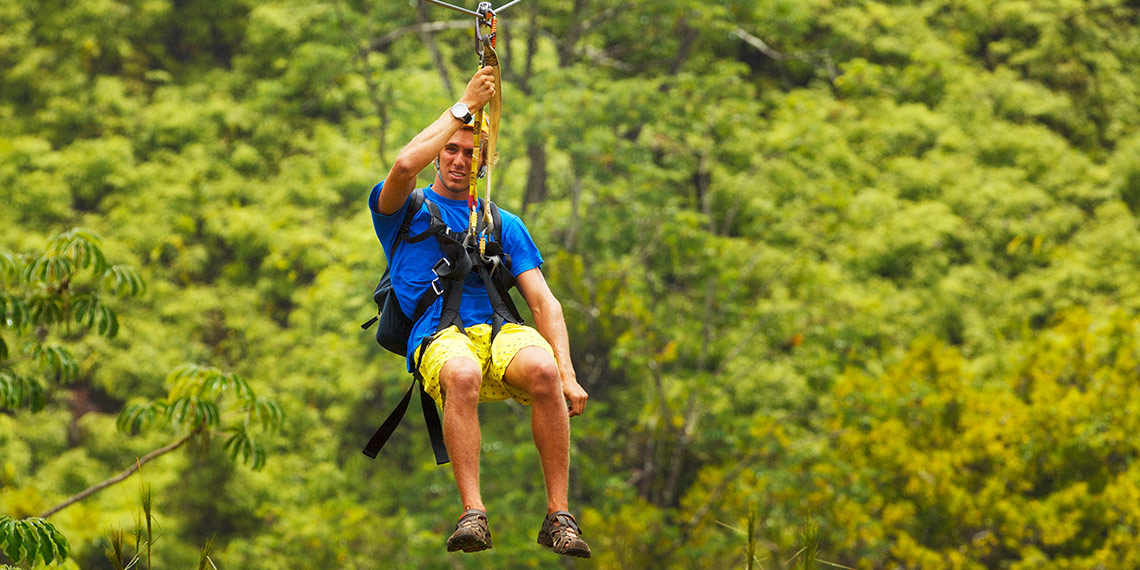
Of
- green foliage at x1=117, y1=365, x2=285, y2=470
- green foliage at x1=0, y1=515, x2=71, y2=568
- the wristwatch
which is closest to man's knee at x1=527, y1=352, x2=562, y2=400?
the wristwatch

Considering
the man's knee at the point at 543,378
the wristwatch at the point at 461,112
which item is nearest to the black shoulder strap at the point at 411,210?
the wristwatch at the point at 461,112

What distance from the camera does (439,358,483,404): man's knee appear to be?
9.20 ft

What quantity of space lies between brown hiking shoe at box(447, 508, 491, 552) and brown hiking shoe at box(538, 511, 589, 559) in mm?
140

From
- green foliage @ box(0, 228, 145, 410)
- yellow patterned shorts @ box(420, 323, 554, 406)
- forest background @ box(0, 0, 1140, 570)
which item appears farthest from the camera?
forest background @ box(0, 0, 1140, 570)

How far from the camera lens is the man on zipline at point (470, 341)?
2807 mm

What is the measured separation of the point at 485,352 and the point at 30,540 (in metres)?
1.77

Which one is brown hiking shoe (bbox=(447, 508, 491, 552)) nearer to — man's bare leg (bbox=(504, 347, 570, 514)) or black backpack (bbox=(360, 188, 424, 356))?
man's bare leg (bbox=(504, 347, 570, 514))

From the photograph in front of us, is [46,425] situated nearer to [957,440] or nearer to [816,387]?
[816,387]

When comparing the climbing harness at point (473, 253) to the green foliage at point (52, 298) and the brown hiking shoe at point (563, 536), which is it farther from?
the green foliage at point (52, 298)

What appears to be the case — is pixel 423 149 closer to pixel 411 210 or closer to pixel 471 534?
pixel 411 210

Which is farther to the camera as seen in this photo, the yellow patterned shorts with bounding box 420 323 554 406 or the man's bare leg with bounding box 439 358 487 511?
the yellow patterned shorts with bounding box 420 323 554 406

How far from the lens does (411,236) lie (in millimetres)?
3037

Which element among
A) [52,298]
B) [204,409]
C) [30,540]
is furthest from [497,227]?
[52,298]

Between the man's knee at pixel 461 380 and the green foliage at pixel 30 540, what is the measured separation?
171 cm
